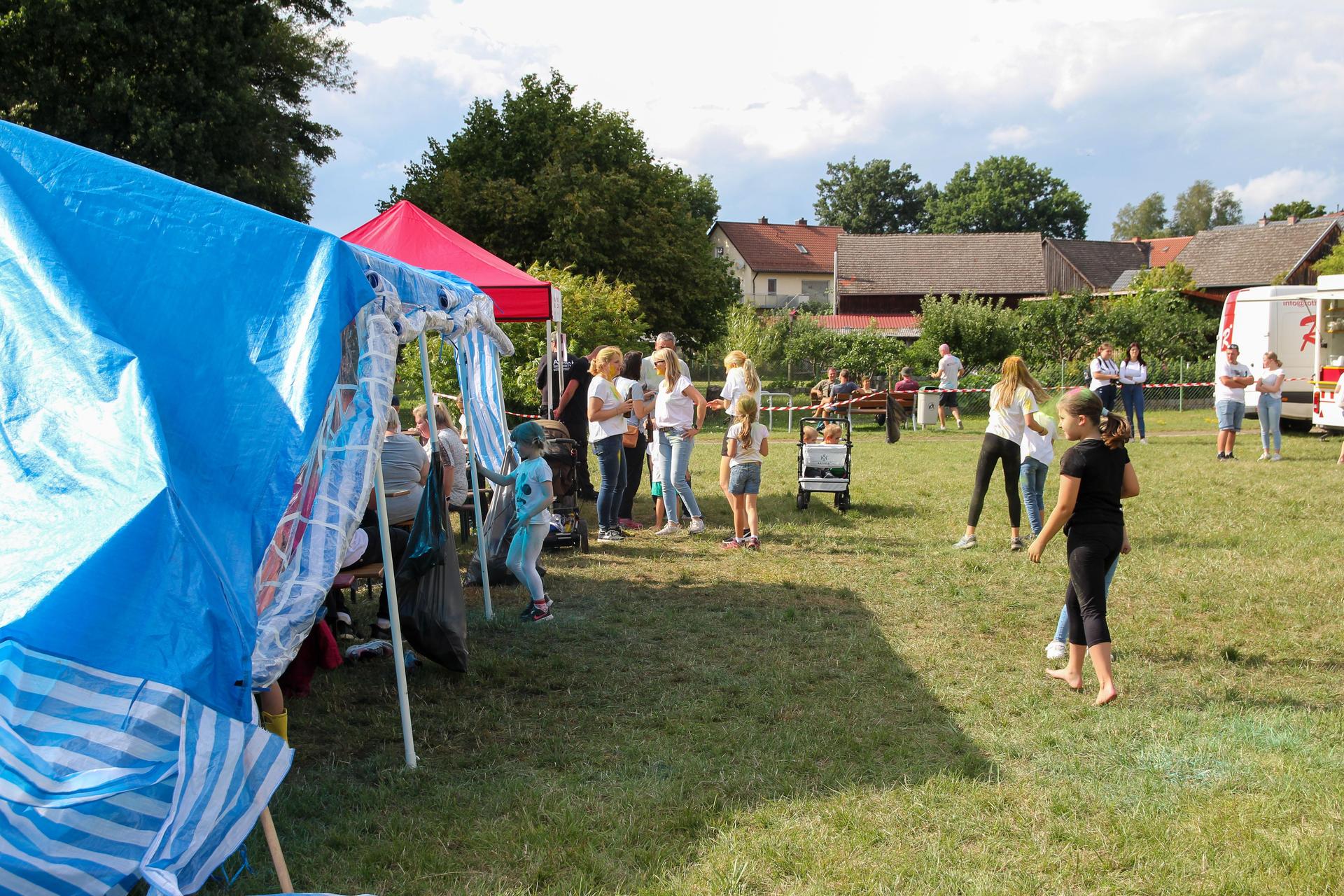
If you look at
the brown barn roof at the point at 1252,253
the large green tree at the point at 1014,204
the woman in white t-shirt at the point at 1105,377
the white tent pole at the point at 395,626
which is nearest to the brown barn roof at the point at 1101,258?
the brown barn roof at the point at 1252,253

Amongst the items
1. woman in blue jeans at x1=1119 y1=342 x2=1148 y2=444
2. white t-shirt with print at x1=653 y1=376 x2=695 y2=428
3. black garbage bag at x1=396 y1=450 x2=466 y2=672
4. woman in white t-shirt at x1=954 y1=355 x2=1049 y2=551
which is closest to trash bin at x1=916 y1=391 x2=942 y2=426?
woman in blue jeans at x1=1119 y1=342 x2=1148 y2=444

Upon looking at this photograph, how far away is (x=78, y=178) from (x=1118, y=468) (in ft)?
16.7

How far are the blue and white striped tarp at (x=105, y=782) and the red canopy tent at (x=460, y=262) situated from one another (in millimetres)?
7763

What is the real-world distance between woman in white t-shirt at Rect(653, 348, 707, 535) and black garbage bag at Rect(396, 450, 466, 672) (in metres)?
4.45

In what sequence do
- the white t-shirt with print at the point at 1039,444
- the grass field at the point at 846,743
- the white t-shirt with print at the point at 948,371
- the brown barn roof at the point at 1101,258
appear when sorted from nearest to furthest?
the grass field at the point at 846,743
the white t-shirt with print at the point at 1039,444
the white t-shirt with print at the point at 948,371
the brown barn roof at the point at 1101,258

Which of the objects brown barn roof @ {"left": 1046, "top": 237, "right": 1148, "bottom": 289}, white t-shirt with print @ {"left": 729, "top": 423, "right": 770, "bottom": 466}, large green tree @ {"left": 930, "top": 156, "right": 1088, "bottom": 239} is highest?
large green tree @ {"left": 930, "top": 156, "right": 1088, "bottom": 239}

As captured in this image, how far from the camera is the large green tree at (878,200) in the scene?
91.9 m

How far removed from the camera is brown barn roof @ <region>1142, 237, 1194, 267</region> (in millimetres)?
70062

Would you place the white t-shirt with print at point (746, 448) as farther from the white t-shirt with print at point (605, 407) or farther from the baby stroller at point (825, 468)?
the baby stroller at point (825, 468)

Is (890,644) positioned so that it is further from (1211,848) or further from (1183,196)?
(1183,196)

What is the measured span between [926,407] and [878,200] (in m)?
74.2

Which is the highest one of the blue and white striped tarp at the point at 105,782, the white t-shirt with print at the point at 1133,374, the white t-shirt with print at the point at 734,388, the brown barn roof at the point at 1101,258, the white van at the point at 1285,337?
the brown barn roof at the point at 1101,258

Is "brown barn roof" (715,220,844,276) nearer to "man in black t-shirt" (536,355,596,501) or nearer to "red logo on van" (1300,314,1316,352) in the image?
"red logo on van" (1300,314,1316,352)

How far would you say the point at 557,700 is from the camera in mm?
5488
